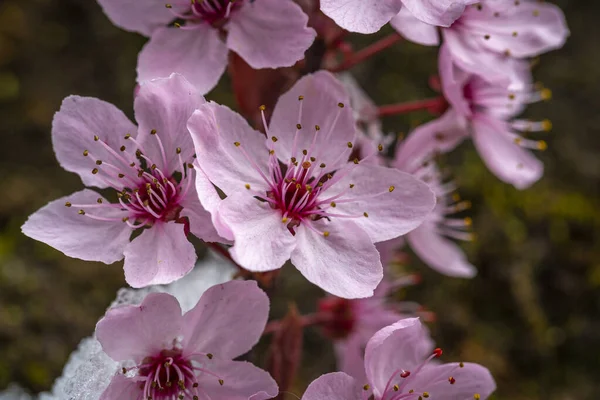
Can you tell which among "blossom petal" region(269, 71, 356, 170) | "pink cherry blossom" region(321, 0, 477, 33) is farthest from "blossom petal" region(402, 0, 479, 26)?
"blossom petal" region(269, 71, 356, 170)

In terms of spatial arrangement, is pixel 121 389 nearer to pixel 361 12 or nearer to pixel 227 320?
pixel 227 320

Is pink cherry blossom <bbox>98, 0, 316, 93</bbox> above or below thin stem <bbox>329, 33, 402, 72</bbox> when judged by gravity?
above

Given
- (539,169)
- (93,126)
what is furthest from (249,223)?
(539,169)

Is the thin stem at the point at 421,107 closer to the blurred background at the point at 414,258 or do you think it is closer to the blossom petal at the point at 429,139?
the blossom petal at the point at 429,139

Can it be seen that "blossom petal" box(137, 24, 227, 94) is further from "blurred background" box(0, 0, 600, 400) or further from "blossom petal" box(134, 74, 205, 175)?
"blurred background" box(0, 0, 600, 400)

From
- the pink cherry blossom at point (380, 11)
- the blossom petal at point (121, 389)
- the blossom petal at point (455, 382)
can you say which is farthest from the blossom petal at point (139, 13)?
the blossom petal at point (455, 382)

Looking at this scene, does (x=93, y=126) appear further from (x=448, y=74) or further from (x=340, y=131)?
(x=448, y=74)
